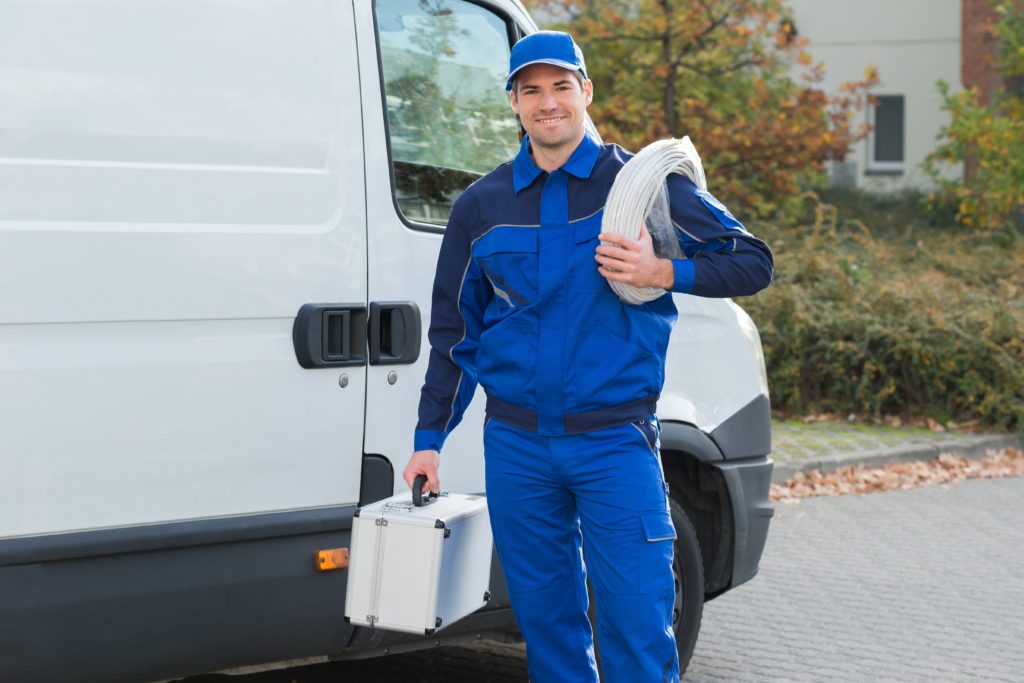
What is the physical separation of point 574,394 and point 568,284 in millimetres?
254

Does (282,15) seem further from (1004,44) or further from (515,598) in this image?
(1004,44)

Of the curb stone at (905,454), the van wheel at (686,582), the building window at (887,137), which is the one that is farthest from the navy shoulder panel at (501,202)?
the building window at (887,137)

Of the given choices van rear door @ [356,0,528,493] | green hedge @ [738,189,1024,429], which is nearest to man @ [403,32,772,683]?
van rear door @ [356,0,528,493]

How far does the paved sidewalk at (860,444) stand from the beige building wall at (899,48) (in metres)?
17.0

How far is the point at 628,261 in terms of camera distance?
11.1ft

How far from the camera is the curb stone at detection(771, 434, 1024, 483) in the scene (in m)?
9.46

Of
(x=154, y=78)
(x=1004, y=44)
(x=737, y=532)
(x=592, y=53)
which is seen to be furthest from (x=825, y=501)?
(x=1004, y=44)

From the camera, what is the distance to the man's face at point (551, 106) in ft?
11.6

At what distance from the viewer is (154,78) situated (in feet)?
11.8

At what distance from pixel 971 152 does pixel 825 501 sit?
10679 millimetres

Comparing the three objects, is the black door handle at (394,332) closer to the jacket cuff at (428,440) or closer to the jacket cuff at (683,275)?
the jacket cuff at (428,440)

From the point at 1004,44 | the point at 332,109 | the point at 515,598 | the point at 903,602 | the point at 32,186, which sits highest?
the point at 1004,44

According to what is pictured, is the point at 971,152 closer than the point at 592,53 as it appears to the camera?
No

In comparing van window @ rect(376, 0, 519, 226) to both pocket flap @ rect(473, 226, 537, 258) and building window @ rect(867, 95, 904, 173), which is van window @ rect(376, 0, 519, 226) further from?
building window @ rect(867, 95, 904, 173)
